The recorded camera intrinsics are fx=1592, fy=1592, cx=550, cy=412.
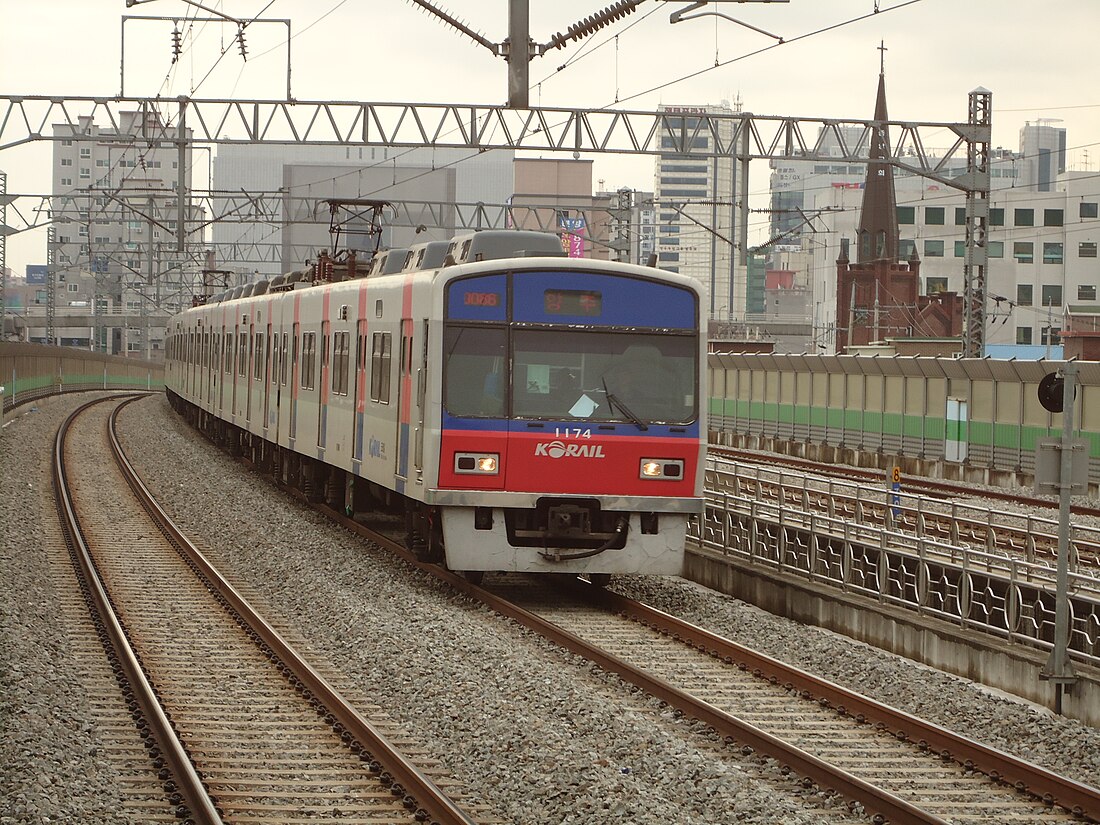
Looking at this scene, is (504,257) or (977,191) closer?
(504,257)

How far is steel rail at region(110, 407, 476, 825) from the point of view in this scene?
7.59m

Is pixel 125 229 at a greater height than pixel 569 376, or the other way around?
pixel 125 229

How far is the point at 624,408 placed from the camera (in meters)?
13.6

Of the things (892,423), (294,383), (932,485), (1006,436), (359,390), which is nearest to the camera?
(359,390)

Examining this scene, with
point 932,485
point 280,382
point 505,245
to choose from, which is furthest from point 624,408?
point 932,485

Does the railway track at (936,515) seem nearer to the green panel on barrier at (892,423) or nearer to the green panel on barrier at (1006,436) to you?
the green panel on barrier at (1006,436)

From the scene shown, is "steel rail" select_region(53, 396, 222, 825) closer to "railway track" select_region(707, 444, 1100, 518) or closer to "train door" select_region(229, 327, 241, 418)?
"train door" select_region(229, 327, 241, 418)

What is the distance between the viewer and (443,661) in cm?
1109

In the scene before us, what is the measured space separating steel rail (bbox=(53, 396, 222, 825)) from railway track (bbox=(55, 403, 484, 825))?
0.05 ft

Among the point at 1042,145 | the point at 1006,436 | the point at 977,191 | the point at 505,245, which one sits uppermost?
the point at 1042,145

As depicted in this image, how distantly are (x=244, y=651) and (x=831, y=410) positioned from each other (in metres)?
25.1

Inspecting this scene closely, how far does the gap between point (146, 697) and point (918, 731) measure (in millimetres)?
4675

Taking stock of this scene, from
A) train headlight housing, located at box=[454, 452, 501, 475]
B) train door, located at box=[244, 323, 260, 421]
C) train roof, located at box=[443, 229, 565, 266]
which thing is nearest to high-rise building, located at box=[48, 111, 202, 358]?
train door, located at box=[244, 323, 260, 421]

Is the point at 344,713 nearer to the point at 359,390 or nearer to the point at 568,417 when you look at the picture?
the point at 568,417
